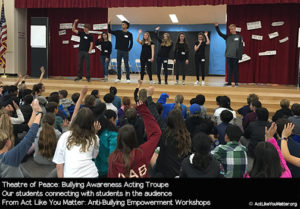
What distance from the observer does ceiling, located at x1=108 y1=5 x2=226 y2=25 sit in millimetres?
13359

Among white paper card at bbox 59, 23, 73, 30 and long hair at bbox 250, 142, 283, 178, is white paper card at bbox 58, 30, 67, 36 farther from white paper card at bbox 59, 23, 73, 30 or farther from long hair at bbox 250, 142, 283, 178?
long hair at bbox 250, 142, 283, 178

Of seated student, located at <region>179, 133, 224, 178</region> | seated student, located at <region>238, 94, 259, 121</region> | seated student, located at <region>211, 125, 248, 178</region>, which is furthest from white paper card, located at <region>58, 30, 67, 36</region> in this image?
seated student, located at <region>179, 133, 224, 178</region>

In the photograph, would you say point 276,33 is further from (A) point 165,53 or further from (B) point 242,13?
(A) point 165,53

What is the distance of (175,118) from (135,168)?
2.81 ft

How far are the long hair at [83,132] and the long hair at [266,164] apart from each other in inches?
50.3

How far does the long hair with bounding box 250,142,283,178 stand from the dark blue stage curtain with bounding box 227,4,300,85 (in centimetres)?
891

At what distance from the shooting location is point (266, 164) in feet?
7.25

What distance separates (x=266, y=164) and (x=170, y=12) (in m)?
12.5

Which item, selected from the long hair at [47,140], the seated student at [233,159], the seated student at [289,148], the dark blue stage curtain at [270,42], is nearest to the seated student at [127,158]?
Result: the seated student at [233,159]

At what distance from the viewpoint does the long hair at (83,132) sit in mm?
2736

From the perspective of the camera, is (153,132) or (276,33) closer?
(153,132)

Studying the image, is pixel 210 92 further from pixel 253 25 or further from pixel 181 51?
pixel 253 25
